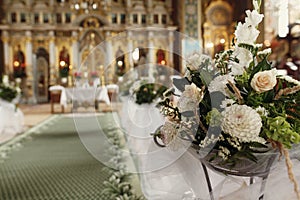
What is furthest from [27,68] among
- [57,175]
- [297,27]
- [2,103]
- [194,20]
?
[57,175]

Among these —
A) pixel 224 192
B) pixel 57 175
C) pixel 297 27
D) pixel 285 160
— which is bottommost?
pixel 57 175

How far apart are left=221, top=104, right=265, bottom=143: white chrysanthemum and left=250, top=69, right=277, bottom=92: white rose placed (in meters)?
0.06

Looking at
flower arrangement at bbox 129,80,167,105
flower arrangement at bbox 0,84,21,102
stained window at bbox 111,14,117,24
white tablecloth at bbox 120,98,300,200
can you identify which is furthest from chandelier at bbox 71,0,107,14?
white tablecloth at bbox 120,98,300,200

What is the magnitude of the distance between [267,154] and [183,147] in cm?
25

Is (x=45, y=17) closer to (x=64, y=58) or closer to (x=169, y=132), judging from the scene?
(x=64, y=58)

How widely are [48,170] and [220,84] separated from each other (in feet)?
13.5

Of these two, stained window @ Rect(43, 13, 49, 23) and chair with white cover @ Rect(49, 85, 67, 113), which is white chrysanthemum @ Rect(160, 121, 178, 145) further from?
stained window @ Rect(43, 13, 49, 23)

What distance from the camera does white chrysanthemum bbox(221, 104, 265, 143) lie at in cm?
100

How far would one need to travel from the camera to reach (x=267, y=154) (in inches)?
41.3

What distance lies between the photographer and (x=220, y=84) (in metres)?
1.11

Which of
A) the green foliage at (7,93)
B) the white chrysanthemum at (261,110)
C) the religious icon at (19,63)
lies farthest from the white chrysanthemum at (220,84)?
the religious icon at (19,63)

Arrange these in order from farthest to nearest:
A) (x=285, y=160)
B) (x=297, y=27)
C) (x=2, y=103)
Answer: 1. (x=297, y=27)
2. (x=2, y=103)
3. (x=285, y=160)

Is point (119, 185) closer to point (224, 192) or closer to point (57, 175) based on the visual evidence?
point (57, 175)

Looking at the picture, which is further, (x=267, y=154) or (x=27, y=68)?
(x=27, y=68)
